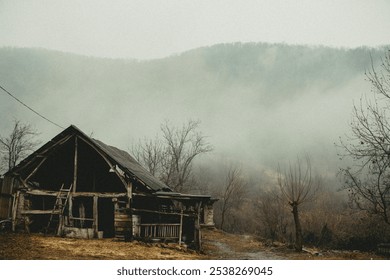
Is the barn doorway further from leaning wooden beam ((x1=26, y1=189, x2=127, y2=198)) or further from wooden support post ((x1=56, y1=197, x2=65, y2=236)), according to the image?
wooden support post ((x1=56, y1=197, x2=65, y2=236))

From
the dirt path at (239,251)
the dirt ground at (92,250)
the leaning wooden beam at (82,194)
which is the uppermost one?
the leaning wooden beam at (82,194)

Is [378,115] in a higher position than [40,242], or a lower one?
higher

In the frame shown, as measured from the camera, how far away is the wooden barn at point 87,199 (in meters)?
14.4

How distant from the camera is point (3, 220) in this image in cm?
1466

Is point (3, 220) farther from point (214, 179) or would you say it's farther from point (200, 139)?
point (214, 179)

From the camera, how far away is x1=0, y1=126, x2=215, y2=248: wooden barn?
1435 cm

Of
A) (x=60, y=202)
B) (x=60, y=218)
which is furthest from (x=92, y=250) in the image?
(x=60, y=202)

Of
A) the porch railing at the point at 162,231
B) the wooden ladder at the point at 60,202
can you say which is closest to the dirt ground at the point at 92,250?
the porch railing at the point at 162,231

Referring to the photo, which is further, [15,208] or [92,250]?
[15,208]

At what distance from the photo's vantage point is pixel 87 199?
17.0 metres

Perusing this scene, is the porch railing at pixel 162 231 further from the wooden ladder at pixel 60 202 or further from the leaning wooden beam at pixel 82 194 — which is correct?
the wooden ladder at pixel 60 202

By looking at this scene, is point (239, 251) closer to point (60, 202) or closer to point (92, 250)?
point (92, 250)
